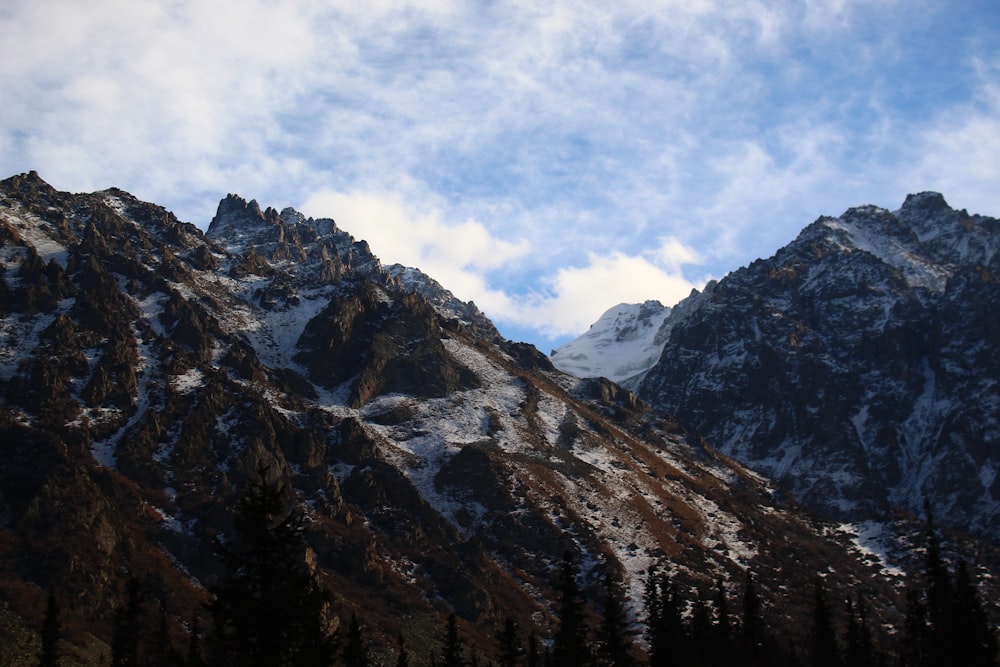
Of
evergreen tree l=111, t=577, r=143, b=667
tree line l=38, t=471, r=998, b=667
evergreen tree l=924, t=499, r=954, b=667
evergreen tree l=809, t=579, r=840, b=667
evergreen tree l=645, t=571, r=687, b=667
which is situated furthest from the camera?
evergreen tree l=809, t=579, r=840, b=667

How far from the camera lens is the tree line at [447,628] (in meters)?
35.1

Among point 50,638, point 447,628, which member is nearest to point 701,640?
point 447,628

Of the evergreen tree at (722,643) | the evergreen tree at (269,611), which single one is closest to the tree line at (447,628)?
the evergreen tree at (269,611)

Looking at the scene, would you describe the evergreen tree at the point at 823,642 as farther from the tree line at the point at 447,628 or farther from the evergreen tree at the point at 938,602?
the evergreen tree at the point at 938,602

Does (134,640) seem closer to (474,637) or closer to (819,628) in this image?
(819,628)

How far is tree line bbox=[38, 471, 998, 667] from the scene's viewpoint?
3509 centimetres

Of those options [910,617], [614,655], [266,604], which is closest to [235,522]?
[266,604]

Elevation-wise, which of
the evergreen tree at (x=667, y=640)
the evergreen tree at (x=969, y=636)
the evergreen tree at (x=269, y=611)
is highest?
the evergreen tree at (x=667, y=640)

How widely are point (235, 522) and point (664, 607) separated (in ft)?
248

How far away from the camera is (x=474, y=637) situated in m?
198

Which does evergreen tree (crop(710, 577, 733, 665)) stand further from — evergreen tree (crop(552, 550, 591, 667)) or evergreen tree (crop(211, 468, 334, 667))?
evergreen tree (crop(211, 468, 334, 667))

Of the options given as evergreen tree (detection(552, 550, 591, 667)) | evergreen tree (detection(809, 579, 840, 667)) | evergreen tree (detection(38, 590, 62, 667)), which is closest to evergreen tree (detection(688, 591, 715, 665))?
evergreen tree (detection(809, 579, 840, 667))

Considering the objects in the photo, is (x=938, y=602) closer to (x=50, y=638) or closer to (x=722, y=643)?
(x=722, y=643)

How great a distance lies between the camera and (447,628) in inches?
4154
